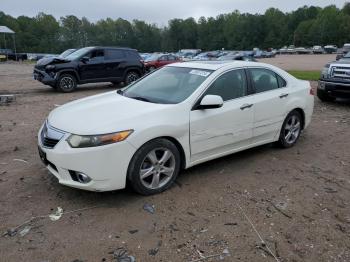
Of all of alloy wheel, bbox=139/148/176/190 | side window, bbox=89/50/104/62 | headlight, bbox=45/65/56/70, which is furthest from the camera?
side window, bbox=89/50/104/62

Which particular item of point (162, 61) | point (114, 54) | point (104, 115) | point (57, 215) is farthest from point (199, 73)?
point (162, 61)

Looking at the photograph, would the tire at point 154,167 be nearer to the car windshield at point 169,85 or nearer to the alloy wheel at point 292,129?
the car windshield at point 169,85

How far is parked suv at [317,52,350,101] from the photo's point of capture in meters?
10.0

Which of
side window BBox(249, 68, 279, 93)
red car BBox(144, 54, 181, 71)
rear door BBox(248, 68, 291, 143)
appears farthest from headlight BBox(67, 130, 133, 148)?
red car BBox(144, 54, 181, 71)

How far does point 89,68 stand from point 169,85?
9.96 metres

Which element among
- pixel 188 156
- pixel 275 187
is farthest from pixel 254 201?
Answer: pixel 188 156

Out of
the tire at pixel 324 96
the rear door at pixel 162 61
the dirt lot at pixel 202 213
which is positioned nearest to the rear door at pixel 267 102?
the dirt lot at pixel 202 213

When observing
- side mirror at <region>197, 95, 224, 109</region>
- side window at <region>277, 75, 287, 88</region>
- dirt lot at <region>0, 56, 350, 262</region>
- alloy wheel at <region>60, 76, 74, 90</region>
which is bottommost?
dirt lot at <region>0, 56, 350, 262</region>

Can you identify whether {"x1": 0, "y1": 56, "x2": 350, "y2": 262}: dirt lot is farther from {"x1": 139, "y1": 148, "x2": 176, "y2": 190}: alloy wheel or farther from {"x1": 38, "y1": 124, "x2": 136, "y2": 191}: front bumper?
{"x1": 38, "y1": 124, "x2": 136, "y2": 191}: front bumper

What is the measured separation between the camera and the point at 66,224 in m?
3.82

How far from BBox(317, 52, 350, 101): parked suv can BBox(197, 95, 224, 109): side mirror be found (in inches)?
261

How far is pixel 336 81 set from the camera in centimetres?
1024

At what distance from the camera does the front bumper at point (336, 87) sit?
1002 cm

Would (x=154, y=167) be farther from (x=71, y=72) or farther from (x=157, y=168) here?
(x=71, y=72)
